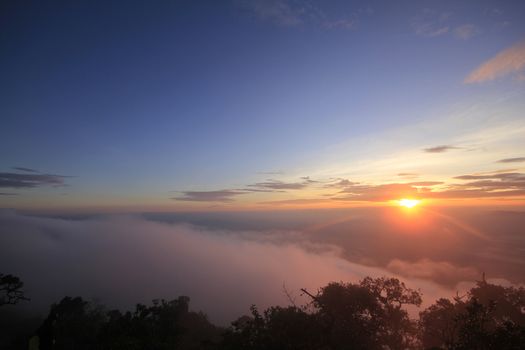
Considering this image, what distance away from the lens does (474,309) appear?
1550cm

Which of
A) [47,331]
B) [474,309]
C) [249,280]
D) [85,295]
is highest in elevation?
[47,331]

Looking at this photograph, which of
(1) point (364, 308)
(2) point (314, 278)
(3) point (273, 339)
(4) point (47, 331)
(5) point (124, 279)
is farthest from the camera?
(2) point (314, 278)

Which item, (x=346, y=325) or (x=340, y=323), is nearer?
(x=346, y=325)

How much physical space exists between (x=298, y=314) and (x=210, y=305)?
124647mm

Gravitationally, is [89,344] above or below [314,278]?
above

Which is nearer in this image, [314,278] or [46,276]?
[46,276]

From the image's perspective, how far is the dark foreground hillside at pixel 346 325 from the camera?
15.6 meters

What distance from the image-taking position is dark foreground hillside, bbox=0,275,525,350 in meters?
15.6

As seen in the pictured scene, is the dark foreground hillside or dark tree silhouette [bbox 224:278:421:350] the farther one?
dark tree silhouette [bbox 224:278:421:350]

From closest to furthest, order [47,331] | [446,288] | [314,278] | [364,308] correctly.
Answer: [47,331], [364,308], [446,288], [314,278]

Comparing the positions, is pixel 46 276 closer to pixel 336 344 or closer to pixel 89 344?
pixel 89 344

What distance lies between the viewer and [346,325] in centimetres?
2545

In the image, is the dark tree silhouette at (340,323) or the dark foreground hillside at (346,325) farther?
the dark tree silhouette at (340,323)

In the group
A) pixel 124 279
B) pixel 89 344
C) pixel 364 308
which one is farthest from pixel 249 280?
pixel 364 308
